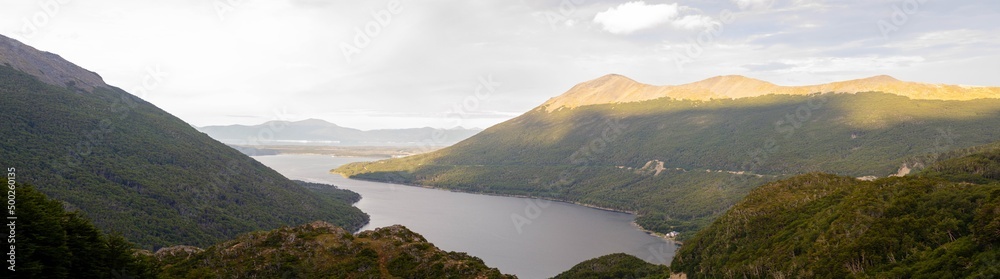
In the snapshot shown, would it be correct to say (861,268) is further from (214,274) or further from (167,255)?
(167,255)

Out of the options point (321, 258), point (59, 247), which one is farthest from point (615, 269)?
point (59, 247)

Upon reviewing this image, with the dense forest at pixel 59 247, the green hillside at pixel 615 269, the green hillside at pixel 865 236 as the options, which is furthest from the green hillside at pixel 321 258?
the green hillside at pixel 615 269

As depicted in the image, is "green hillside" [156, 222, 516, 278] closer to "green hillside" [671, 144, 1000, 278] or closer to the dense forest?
the dense forest

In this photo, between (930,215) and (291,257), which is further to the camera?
(291,257)

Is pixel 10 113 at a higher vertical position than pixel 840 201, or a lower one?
higher

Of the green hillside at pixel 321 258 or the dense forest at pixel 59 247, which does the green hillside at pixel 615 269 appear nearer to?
the green hillside at pixel 321 258

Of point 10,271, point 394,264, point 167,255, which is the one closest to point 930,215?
point 394,264
